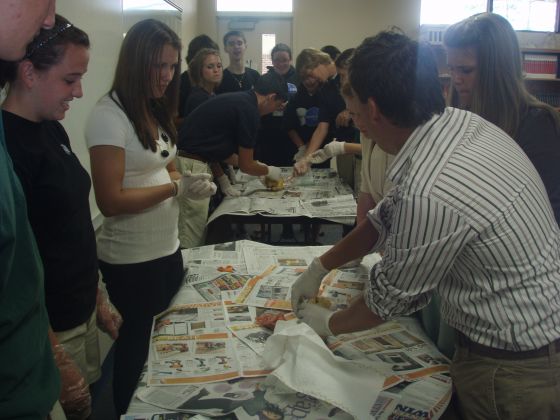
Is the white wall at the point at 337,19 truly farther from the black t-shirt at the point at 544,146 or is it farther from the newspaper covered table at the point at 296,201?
the black t-shirt at the point at 544,146

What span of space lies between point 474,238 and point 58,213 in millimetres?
897

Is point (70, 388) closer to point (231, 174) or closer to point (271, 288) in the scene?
point (271, 288)

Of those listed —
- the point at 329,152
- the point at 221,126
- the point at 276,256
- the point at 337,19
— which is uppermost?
the point at 337,19

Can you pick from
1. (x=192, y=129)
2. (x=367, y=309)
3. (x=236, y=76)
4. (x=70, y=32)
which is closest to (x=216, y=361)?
(x=367, y=309)

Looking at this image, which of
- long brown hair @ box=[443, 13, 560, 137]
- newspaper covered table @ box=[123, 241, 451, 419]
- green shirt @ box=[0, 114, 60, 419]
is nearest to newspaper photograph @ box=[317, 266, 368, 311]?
newspaper covered table @ box=[123, 241, 451, 419]

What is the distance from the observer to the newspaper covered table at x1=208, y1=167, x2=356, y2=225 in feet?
7.68

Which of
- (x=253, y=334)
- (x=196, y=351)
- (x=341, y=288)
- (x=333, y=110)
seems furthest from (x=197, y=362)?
(x=333, y=110)

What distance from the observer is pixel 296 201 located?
258 centimetres

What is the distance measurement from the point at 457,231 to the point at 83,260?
899mm

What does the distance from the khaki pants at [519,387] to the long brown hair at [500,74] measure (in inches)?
27.7

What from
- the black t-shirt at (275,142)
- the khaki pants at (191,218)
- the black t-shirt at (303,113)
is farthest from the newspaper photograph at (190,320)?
the black t-shirt at (275,142)

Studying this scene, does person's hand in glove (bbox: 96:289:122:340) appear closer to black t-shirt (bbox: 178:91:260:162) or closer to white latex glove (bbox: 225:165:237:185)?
black t-shirt (bbox: 178:91:260:162)

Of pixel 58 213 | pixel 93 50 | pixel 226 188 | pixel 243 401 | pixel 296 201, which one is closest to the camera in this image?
pixel 243 401

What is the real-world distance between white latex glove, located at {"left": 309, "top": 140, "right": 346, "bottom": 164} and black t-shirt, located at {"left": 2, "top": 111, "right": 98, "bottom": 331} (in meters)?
1.79
